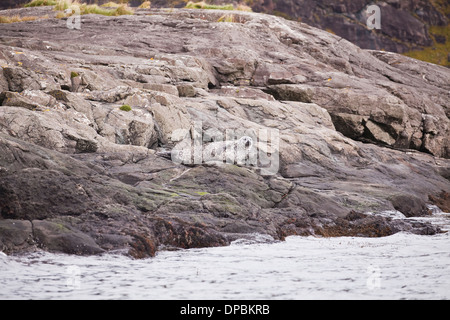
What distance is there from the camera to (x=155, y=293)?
10.3m

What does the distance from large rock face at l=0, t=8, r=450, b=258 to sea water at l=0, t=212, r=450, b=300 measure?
1010mm

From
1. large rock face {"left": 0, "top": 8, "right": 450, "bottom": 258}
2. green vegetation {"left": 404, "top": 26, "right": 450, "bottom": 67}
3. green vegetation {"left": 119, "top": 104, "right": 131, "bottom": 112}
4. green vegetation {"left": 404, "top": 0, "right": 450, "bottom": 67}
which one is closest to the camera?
large rock face {"left": 0, "top": 8, "right": 450, "bottom": 258}

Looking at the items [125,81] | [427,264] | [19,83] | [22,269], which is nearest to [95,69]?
[125,81]

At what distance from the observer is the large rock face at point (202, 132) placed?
14.9 meters

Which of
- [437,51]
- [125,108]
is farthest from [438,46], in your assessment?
[125,108]

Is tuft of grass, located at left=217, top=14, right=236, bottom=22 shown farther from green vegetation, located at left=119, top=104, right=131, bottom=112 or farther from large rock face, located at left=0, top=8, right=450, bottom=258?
green vegetation, located at left=119, top=104, right=131, bottom=112

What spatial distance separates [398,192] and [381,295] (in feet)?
45.3

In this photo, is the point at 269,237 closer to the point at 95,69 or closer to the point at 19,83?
the point at 19,83

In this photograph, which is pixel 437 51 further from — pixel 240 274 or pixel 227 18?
pixel 240 274

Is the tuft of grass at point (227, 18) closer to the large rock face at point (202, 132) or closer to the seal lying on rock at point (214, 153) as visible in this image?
the large rock face at point (202, 132)

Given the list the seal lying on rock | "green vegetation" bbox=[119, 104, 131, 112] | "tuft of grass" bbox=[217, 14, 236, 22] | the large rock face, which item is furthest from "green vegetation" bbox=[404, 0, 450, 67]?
"green vegetation" bbox=[119, 104, 131, 112]

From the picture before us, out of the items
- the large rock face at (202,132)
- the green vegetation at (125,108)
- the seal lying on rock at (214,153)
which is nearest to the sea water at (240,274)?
the large rock face at (202,132)

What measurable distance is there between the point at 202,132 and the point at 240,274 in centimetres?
1421

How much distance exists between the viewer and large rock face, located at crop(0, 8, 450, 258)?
49.0 feet
